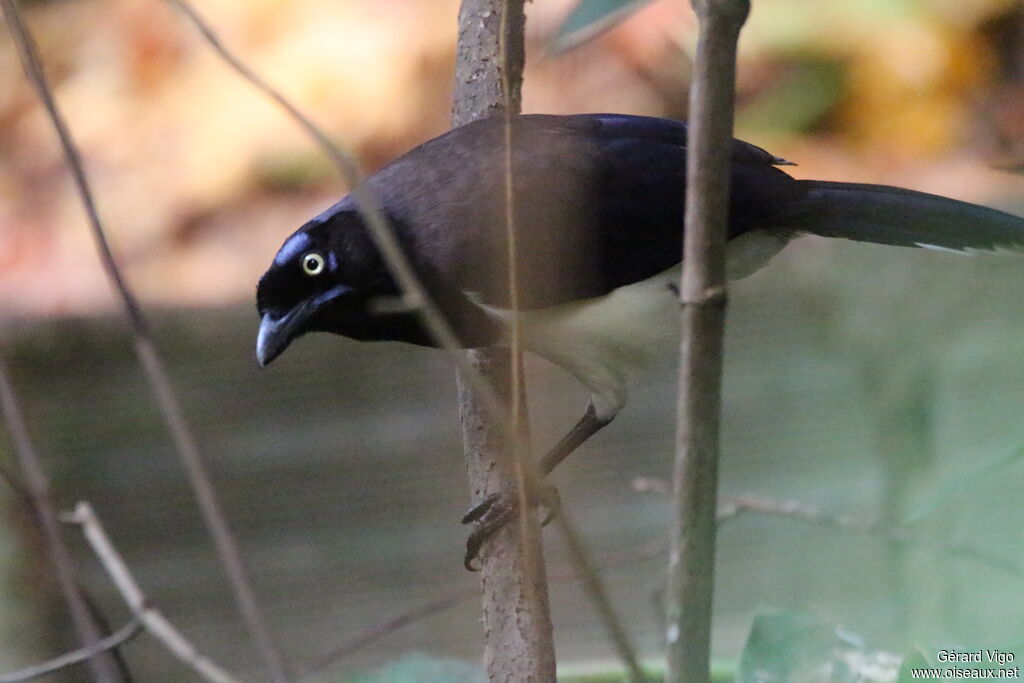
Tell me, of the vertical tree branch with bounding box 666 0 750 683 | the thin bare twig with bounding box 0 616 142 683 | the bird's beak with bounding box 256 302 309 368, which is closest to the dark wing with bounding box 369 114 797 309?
the bird's beak with bounding box 256 302 309 368

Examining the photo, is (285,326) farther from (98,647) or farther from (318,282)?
(98,647)

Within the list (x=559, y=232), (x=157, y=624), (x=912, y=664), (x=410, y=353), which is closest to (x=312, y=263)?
(x=559, y=232)

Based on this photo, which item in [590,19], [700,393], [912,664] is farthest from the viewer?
[912,664]

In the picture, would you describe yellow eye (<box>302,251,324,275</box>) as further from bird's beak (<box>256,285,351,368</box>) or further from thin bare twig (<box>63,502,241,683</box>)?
thin bare twig (<box>63,502,241,683</box>)

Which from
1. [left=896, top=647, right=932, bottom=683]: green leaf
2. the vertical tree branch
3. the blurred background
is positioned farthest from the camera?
the blurred background

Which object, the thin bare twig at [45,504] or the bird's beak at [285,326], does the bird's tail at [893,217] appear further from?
the thin bare twig at [45,504]

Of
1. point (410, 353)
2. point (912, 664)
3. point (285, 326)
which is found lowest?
point (912, 664)

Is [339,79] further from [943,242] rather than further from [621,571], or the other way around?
[943,242]
